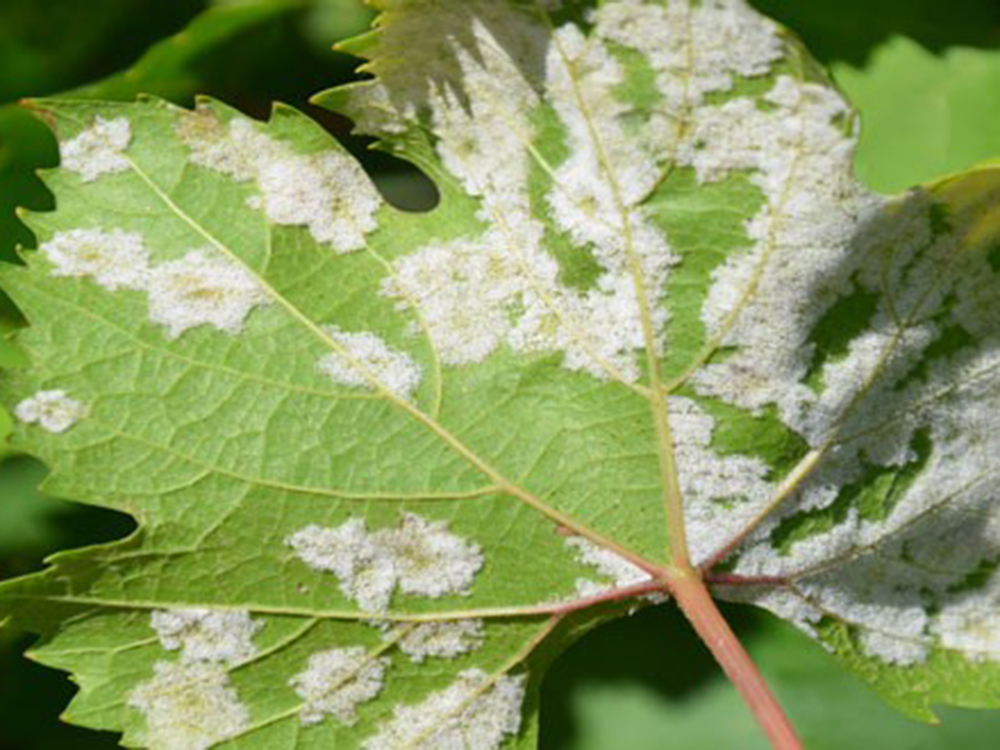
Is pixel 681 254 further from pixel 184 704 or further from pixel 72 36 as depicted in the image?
pixel 72 36

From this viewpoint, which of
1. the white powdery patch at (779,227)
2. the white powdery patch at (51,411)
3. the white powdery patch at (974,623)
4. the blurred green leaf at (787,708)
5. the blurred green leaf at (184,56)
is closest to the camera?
the white powdery patch at (51,411)

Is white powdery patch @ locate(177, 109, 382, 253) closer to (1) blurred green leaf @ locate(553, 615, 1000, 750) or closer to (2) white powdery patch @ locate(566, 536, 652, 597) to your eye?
(2) white powdery patch @ locate(566, 536, 652, 597)

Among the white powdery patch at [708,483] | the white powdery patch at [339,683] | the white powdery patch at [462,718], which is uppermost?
the white powdery patch at [708,483]

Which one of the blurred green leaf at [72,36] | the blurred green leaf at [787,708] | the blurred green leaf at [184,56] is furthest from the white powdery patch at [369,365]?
the blurred green leaf at [72,36]

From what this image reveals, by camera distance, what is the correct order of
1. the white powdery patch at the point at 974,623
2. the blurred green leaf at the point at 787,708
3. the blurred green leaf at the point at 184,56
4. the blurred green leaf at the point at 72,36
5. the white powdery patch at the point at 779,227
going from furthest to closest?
the blurred green leaf at the point at 72,36 → the blurred green leaf at the point at 787,708 → the blurred green leaf at the point at 184,56 → the white powdery patch at the point at 974,623 → the white powdery patch at the point at 779,227

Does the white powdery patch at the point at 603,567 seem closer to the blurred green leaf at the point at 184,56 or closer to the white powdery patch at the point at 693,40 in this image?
the white powdery patch at the point at 693,40

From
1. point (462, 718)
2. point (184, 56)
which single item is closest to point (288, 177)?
point (184, 56)
